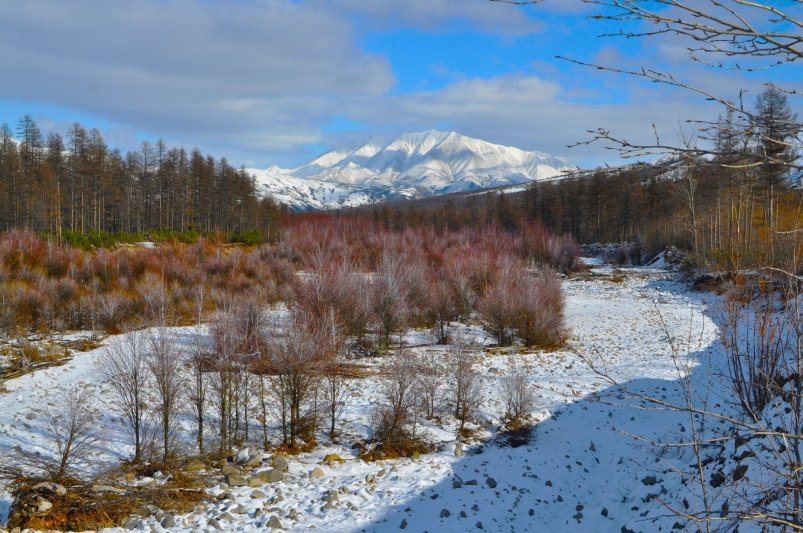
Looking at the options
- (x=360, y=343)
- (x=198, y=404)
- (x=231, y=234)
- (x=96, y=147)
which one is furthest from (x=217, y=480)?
→ (x=96, y=147)

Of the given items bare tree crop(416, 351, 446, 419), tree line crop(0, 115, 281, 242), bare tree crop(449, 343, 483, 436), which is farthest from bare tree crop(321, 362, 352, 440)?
tree line crop(0, 115, 281, 242)

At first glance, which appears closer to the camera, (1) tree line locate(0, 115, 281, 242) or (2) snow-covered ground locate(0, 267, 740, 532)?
(2) snow-covered ground locate(0, 267, 740, 532)

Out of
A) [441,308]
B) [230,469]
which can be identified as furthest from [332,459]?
[441,308]

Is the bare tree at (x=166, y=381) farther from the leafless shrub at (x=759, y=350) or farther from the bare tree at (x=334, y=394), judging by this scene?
the leafless shrub at (x=759, y=350)

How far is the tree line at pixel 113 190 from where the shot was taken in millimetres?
41750

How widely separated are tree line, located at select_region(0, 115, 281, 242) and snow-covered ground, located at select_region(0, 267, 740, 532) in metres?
29.0

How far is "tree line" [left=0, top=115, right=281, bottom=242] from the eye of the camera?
137 ft

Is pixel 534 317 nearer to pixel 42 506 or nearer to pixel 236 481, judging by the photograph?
pixel 236 481

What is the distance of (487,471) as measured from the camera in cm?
811

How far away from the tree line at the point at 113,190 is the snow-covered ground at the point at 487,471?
1143 inches

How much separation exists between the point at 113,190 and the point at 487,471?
49.7 m

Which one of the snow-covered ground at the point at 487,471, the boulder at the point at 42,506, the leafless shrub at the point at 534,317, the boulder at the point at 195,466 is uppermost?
the leafless shrub at the point at 534,317

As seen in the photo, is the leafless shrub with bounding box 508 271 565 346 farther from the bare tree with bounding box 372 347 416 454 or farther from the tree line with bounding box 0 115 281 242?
the tree line with bounding box 0 115 281 242

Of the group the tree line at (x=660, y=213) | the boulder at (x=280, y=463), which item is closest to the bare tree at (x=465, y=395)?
the boulder at (x=280, y=463)
